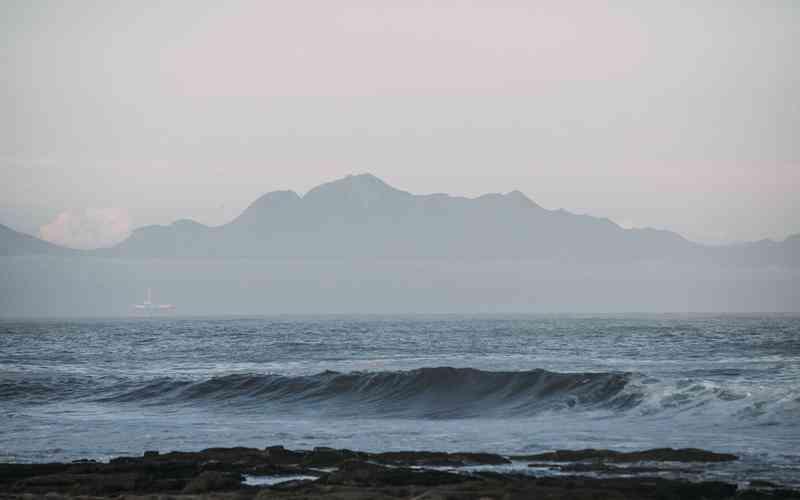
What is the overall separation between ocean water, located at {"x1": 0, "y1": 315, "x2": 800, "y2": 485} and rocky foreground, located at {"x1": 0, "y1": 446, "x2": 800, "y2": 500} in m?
1.85

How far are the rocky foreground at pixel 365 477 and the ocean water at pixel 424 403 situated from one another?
185 centimetres

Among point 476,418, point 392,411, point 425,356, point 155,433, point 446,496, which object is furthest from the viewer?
point 425,356

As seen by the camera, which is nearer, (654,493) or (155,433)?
(654,493)

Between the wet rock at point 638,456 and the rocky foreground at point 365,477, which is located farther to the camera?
the wet rock at point 638,456

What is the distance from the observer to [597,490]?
14.1 meters

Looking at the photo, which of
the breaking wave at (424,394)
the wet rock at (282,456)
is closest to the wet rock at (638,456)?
the wet rock at (282,456)

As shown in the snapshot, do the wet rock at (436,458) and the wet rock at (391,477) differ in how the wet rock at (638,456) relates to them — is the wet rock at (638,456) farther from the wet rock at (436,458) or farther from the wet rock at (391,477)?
the wet rock at (391,477)

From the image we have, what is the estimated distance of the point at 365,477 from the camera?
15648 mm

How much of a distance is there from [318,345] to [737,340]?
95.8ft

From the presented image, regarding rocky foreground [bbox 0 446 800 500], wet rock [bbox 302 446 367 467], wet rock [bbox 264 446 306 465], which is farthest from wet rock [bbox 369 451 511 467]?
wet rock [bbox 264 446 306 465]

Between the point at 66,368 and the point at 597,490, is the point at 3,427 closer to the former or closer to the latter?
the point at 597,490

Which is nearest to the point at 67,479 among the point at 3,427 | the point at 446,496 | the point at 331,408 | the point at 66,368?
the point at 446,496

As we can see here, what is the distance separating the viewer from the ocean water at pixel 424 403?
21859 mm

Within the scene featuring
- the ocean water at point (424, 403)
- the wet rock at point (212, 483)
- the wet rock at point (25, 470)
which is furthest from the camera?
Result: the ocean water at point (424, 403)
